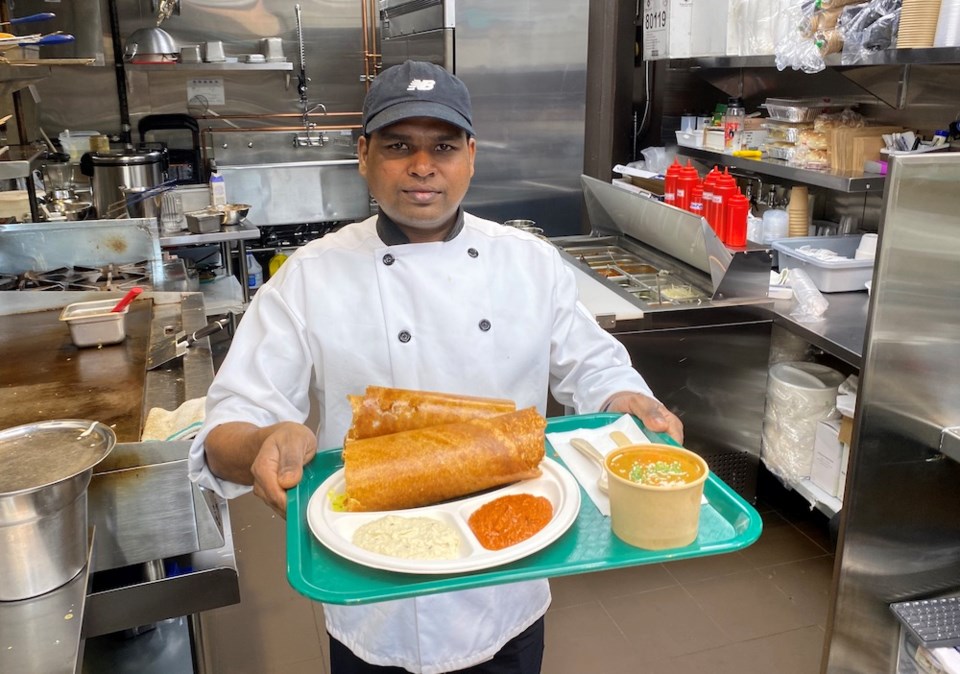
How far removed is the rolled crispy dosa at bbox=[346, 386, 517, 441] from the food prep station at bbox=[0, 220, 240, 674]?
0.56m

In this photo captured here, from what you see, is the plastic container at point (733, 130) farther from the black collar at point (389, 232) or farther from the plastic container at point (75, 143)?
the plastic container at point (75, 143)

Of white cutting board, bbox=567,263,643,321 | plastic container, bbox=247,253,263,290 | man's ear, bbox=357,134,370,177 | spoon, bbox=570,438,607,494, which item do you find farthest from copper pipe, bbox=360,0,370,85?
spoon, bbox=570,438,607,494

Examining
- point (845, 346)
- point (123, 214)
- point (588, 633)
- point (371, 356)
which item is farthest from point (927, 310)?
point (123, 214)

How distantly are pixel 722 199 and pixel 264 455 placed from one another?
2.46 metres

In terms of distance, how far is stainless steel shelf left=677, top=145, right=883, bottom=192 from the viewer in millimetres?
2871

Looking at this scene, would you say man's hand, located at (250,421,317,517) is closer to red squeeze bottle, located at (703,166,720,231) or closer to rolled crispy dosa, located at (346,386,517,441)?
rolled crispy dosa, located at (346,386,517,441)

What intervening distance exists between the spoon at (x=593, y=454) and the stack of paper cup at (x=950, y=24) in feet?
6.22

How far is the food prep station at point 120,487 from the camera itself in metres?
1.39

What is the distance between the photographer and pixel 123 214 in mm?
4480

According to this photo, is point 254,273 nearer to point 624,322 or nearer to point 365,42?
point 365,42

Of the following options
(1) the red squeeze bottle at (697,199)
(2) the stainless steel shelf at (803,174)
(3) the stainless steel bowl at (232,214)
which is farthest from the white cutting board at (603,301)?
(3) the stainless steel bowl at (232,214)

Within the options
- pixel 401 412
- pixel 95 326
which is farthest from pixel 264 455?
pixel 95 326

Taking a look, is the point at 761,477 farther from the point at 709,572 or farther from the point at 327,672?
the point at 327,672

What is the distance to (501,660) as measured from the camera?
1593 mm
